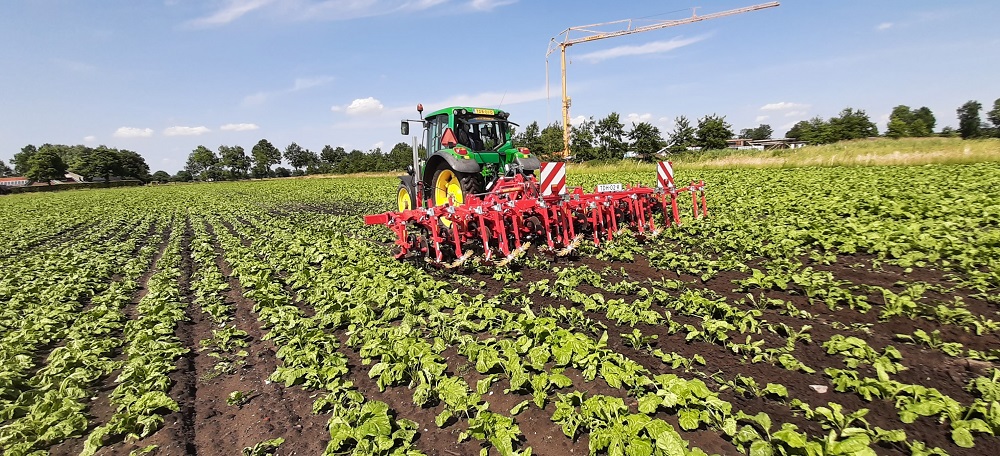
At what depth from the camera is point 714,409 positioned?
9.27 feet

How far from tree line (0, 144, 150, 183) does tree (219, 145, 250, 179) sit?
14.0 m

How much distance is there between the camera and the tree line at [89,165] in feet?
227

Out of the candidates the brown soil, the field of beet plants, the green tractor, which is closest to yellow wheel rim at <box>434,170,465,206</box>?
the green tractor

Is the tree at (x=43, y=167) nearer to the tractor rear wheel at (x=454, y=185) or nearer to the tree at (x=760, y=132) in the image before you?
the tractor rear wheel at (x=454, y=185)

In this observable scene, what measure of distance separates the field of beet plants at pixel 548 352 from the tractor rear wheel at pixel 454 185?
228 centimetres

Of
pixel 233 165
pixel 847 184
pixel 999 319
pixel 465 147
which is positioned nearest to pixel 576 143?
pixel 847 184

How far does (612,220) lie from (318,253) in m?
5.29

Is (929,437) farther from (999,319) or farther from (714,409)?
(999,319)

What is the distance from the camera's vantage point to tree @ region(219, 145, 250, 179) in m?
95.1

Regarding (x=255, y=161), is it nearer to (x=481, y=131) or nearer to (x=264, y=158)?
(x=264, y=158)

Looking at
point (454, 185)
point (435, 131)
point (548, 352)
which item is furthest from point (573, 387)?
point (435, 131)

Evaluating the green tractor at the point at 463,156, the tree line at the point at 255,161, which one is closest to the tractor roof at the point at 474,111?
the green tractor at the point at 463,156

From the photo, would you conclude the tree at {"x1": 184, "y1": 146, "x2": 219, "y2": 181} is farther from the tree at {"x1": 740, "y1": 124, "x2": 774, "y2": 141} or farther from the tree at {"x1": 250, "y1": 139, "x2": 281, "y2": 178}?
the tree at {"x1": 740, "y1": 124, "x2": 774, "y2": 141}

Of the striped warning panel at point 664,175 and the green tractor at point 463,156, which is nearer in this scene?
the green tractor at point 463,156
